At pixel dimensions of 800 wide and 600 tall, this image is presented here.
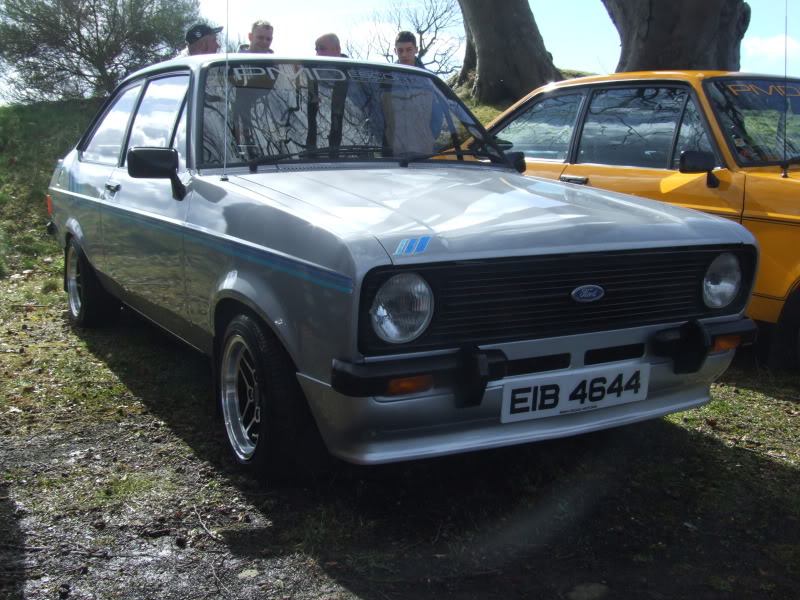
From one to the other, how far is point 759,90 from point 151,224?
3692 mm

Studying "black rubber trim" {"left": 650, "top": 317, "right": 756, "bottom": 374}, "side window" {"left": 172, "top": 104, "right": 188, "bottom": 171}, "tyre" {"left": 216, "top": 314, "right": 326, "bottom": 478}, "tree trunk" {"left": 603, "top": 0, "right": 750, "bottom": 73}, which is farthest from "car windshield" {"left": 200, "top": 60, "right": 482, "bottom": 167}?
"tree trunk" {"left": 603, "top": 0, "right": 750, "bottom": 73}

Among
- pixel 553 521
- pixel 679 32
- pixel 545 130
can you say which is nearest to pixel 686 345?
pixel 553 521

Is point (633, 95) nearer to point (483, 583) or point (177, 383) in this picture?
point (177, 383)

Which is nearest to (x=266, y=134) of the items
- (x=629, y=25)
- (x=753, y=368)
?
(x=753, y=368)

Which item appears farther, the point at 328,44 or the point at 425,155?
the point at 328,44

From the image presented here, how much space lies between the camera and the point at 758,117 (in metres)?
5.13

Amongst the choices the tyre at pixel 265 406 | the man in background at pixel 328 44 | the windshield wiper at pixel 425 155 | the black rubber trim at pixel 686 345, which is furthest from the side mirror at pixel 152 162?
the man in background at pixel 328 44

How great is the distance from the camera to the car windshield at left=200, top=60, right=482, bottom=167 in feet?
12.6

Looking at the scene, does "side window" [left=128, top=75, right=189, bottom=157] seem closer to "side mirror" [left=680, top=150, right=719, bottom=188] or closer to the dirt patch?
the dirt patch

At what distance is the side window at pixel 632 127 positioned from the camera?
5.32m

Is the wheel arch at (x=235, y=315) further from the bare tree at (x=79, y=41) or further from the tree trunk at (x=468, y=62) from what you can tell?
the bare tree at (x=79, y=41)

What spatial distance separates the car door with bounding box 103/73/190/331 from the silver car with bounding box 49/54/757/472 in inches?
0.7

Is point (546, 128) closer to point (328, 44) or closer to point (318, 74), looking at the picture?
point (328, 44)

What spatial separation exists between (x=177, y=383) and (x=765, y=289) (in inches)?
127
